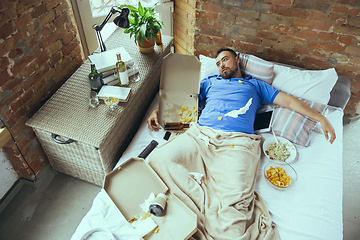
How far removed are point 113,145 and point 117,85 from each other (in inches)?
17.3

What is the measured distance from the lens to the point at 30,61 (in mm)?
1517

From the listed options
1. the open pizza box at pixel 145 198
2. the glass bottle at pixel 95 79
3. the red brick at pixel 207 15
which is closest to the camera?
the open pizza box at pixel 145 198

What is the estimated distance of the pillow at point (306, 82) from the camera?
5.86 ft

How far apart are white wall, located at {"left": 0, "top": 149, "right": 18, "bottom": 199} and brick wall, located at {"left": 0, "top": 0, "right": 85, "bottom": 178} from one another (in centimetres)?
3

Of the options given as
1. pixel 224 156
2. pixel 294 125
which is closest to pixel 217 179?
pixel 224 156

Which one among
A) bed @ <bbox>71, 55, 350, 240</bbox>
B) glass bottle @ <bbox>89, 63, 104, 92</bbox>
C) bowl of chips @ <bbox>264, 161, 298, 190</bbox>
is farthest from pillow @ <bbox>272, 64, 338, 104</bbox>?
glass bottle @ <bbox>89, 63, 104, 92</bbox>

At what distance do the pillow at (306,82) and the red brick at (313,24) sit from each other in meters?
0.33

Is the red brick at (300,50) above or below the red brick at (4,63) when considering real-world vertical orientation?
below

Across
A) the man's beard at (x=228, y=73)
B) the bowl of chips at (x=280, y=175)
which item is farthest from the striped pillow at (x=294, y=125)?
the man's beard at (x=228, y=73)

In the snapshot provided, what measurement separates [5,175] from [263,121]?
6.06ft

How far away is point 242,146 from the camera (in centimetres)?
149

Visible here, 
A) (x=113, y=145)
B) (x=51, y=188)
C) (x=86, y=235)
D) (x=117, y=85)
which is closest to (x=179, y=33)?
(x=117, y=85)

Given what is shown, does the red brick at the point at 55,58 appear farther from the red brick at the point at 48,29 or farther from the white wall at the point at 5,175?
the white wall at the point at 5,175

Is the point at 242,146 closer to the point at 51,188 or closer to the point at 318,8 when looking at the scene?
the point at 318,8
